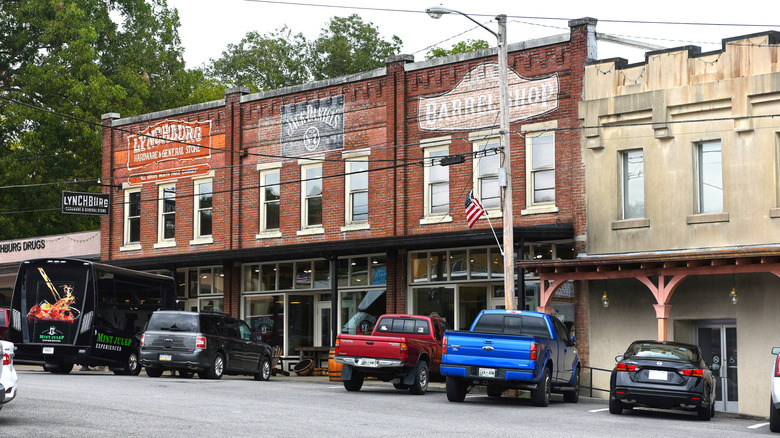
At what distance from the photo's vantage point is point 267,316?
33219 mm

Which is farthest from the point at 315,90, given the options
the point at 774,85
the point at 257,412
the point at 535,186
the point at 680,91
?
the point at 257,412

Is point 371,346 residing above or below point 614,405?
above

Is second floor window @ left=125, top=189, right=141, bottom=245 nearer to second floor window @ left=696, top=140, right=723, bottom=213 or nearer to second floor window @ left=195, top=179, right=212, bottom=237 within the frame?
second floor window @ left=195, top=179, right=212, bottom=237

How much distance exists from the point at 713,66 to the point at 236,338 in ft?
44.1

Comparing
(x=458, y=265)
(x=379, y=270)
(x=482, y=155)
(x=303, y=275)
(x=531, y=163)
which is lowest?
(x=303, y=275)

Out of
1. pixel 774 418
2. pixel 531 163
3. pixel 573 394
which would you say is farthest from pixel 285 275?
pixel 774 418

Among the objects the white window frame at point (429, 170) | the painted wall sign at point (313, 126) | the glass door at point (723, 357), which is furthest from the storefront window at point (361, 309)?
the glass door at point (723, 357)

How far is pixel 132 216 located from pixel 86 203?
185 centimetres

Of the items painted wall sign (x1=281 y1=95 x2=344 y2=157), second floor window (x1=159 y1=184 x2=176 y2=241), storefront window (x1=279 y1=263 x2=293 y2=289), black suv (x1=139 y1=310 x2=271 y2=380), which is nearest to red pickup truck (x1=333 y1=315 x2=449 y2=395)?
black suv (x1=139 y1=310 x2=271 y2=380)

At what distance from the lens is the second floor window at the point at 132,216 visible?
3634 cm

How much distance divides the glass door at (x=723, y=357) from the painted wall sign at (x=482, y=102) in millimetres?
6858

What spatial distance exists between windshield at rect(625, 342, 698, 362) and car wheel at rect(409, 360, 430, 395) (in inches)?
182

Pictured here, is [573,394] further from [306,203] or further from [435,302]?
[306,203]

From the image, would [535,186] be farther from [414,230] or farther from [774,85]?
[774,85]
